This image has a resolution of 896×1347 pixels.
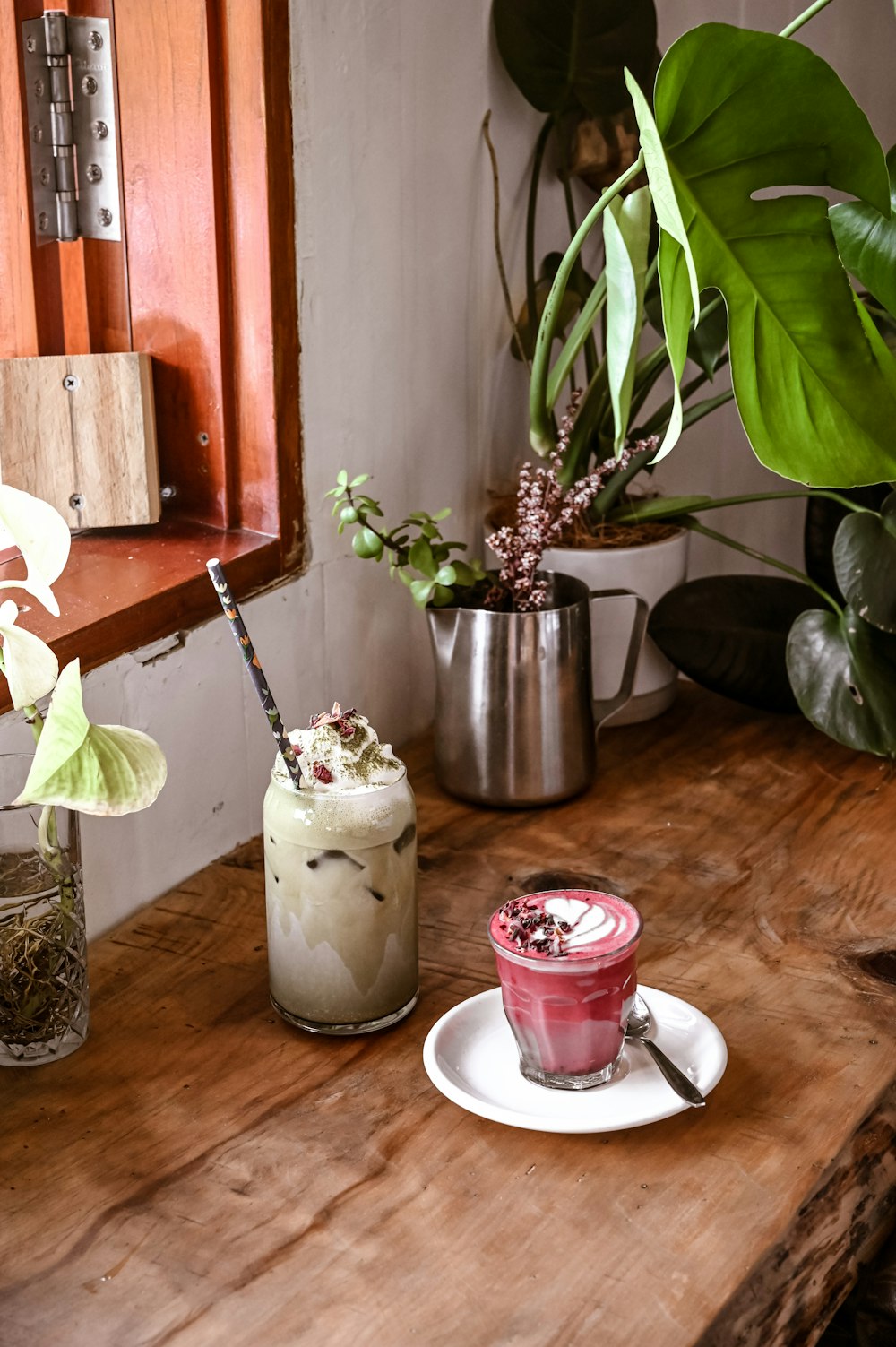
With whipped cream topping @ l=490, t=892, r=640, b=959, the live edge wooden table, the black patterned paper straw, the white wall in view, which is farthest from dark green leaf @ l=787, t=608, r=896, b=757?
the black patterned paper straw

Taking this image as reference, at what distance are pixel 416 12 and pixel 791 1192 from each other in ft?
3.55

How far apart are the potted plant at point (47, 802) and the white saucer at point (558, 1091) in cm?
25

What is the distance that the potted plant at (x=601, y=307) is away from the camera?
57.7 inches

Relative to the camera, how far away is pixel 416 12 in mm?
1353

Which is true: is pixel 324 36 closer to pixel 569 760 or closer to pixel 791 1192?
pixel 569 760

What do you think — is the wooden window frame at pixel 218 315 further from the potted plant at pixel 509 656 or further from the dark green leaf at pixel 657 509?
the dark green leaf at pixel 657 509

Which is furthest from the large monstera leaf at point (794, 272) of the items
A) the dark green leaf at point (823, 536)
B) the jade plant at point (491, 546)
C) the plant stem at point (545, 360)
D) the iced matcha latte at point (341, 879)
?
the dark green leaf at point (823, 536)

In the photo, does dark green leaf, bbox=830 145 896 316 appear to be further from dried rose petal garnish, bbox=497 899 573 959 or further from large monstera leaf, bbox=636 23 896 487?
dried rose petal garnish, bbox=497 899 573 959

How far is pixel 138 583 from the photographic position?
1.16 m

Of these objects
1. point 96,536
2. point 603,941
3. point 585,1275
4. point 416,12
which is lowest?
point 585,1275

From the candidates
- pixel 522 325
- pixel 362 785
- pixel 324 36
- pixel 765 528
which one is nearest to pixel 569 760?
pixel 362 785

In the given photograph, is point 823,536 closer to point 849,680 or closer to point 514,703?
point 849,680

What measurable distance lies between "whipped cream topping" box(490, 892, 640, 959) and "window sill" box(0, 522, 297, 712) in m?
0.38

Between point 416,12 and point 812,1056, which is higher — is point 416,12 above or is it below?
above
